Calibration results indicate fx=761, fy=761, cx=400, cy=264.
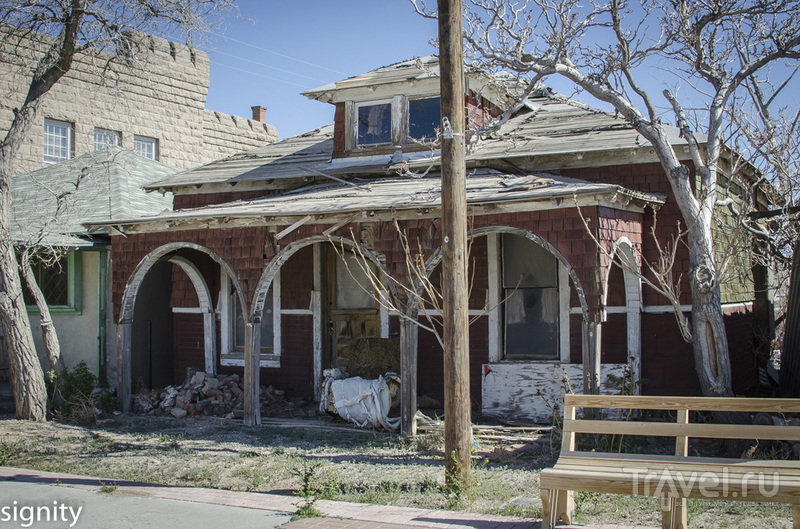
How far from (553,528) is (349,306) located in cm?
819

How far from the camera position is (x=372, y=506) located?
6.71 metres

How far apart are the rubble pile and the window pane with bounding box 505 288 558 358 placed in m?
3.46

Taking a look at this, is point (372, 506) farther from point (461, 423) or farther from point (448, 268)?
point (448, 268)

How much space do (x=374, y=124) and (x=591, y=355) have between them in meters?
6.37

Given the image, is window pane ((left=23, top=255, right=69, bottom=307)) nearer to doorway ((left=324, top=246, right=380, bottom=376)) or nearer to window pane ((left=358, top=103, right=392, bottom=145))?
doorway ((left=324, top=246, right=380, bottom=376))

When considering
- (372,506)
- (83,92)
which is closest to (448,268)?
(372,506)

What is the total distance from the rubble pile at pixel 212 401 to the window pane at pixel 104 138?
1077 cm

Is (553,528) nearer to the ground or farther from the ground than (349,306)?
nearer to the ground

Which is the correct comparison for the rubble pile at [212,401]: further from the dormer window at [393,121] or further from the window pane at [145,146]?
the window pane at [145,146]

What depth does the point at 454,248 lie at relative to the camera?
7.04 m

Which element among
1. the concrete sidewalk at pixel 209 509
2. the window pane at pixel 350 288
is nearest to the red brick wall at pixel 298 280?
the window pane at pixel 350 288

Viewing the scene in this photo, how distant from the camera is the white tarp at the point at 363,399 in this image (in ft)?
35.8

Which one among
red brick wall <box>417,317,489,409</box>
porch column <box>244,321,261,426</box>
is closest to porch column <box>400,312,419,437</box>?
red brick wall <box>417,317,489,409</box>

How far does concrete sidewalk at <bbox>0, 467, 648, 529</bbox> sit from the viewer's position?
19.9 feet
